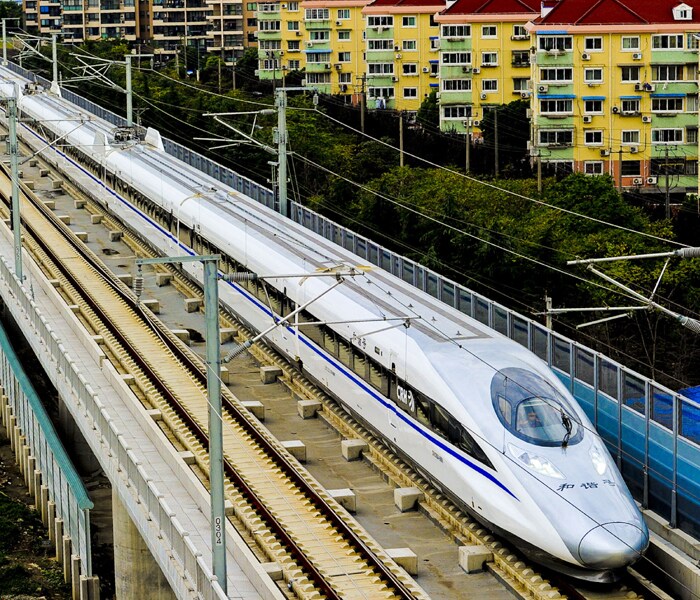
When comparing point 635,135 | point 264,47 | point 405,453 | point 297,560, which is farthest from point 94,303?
point 264,47

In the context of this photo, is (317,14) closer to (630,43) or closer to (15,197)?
(630,43)

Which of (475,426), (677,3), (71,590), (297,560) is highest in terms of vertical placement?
(677,3)

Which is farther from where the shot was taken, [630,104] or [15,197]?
[630,104]

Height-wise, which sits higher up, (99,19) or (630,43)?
(99,19)

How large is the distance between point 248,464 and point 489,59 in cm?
6913

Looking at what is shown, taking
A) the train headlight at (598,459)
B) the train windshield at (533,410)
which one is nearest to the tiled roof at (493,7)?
the train windshield at (533,410)

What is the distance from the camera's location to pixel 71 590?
42969 mm

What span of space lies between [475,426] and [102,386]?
14187mm

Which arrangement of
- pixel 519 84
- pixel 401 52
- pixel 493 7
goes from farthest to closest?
1. pixel 401 52
2. pixel 519 84
3. pixel 493 7

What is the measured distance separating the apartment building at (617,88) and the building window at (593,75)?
0.18 feet

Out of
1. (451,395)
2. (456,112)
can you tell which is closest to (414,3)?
(456,112)

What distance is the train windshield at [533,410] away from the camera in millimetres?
28281

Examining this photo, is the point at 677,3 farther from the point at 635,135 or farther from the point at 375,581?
the point at 375,581

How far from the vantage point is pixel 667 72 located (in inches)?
3374
